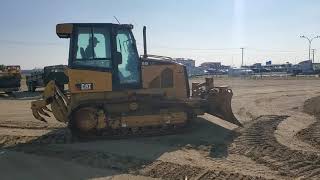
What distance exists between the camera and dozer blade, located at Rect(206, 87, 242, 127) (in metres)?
14.6

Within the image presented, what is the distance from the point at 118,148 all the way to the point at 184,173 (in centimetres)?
312

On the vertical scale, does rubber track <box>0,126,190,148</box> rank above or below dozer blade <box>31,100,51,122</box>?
below

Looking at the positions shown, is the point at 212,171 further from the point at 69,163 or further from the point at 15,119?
the point at 15,119

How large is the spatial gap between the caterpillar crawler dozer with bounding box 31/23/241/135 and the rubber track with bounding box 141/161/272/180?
379 centimetres

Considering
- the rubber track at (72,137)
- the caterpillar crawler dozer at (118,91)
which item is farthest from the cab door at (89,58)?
the rubber track at (72,137)

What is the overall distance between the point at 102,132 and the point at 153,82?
2004 millimetres

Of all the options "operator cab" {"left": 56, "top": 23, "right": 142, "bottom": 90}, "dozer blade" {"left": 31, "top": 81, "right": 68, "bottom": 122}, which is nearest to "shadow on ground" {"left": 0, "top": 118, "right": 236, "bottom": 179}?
"dozer blade" {"left": 31, "top": 81, "right": 68, "bottom": 122}

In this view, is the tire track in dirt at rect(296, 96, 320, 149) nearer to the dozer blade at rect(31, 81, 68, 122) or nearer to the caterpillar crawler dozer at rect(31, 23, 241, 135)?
the caterpillar crawler dozer at rect(31, 23, 241, 135)

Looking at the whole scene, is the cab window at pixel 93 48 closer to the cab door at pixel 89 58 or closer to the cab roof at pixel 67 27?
the cab door at pixel 89 58

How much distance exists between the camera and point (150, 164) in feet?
33.7

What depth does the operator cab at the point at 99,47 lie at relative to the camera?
44.2 feet

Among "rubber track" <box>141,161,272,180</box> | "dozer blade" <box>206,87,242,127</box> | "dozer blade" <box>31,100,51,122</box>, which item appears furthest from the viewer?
"dozer blade" <box>206,87,242,127</box>

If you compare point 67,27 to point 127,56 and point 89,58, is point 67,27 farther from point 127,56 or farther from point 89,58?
point 127,56

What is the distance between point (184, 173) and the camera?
9.47 meters
